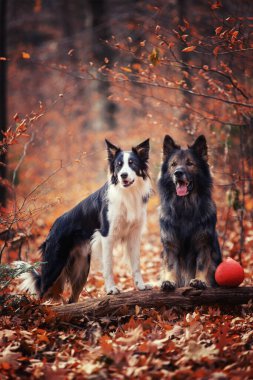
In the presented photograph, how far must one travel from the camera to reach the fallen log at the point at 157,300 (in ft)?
16.0

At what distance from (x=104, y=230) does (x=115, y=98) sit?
3.09 metres

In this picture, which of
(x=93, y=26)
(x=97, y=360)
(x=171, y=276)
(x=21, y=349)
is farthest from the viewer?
(x=93, y=26)

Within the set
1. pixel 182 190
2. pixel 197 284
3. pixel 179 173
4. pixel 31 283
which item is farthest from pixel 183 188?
pixel 31 283

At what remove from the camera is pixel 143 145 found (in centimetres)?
568

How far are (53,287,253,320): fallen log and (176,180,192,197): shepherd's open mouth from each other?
1.08 meters

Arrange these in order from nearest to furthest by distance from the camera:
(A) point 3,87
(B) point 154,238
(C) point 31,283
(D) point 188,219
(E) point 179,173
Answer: (E) point 179,173, (D) point 188,219, (C) point 31,283, (A) point 3,87, (B) point 154,238

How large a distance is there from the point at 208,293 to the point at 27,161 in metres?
12.5

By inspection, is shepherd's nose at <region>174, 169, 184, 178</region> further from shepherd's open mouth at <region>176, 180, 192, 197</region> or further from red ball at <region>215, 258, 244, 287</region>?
red ball at <region>215, 258, 244, 287</region>

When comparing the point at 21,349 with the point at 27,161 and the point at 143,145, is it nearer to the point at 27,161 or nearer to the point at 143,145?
the point at 143,145

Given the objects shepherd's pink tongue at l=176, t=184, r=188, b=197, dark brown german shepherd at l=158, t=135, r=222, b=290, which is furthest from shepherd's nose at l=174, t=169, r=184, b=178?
shepherd's pink tongue at l=176, t=184, r=188, b=197

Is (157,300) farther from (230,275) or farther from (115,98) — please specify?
(115,98)

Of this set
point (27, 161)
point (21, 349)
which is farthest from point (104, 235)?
point (27, 161)

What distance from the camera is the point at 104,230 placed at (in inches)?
220

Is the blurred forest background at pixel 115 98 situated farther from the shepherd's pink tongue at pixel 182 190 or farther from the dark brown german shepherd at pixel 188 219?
the shepherd's pink tongue at pixel 182 190
